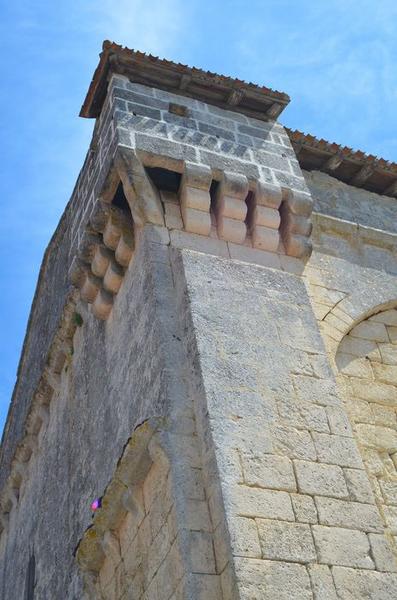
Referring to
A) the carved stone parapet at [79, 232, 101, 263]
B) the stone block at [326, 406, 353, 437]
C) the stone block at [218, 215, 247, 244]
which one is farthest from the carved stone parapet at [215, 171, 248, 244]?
the stone block at [326, 406, 353, 437]

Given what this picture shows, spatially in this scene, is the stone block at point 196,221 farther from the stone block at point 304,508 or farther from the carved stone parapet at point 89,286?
the stone block at point 304,508

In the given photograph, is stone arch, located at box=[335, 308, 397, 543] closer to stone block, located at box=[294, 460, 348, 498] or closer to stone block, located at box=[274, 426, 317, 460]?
stone block, located at box=[294, 460, 348, 498]

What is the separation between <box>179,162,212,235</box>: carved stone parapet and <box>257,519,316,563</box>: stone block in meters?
2.29

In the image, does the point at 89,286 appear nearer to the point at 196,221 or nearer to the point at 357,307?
the point at 196,221

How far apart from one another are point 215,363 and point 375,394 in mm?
1487

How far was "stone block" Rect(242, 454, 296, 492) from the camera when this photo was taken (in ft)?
13.4

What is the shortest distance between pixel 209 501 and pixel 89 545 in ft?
4.45

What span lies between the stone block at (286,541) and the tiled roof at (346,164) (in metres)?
4.04

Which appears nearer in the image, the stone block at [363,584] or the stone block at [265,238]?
the stone block at [363,584]

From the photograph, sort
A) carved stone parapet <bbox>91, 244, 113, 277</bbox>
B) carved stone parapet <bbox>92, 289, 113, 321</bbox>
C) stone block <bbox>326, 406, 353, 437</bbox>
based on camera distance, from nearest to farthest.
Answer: stone block <bbox>326, 406, 353, 437</bbox>, carved stone parapet <bbox>91, 244, 113, 277</bbox>, carved stone parapet <bbox>92, 289, 113, 321</bbox>

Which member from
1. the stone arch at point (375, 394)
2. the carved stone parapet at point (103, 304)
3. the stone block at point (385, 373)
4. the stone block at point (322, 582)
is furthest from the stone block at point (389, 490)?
the carved stone parapet at point (103, 304)

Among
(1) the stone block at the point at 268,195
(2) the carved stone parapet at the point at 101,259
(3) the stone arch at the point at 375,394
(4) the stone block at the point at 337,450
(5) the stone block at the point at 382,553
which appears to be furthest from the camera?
(2) the carved stone parapet at the point at 101,259

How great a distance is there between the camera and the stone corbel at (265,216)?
18.6ft

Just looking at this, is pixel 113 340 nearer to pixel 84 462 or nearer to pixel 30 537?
pixel 84 462
